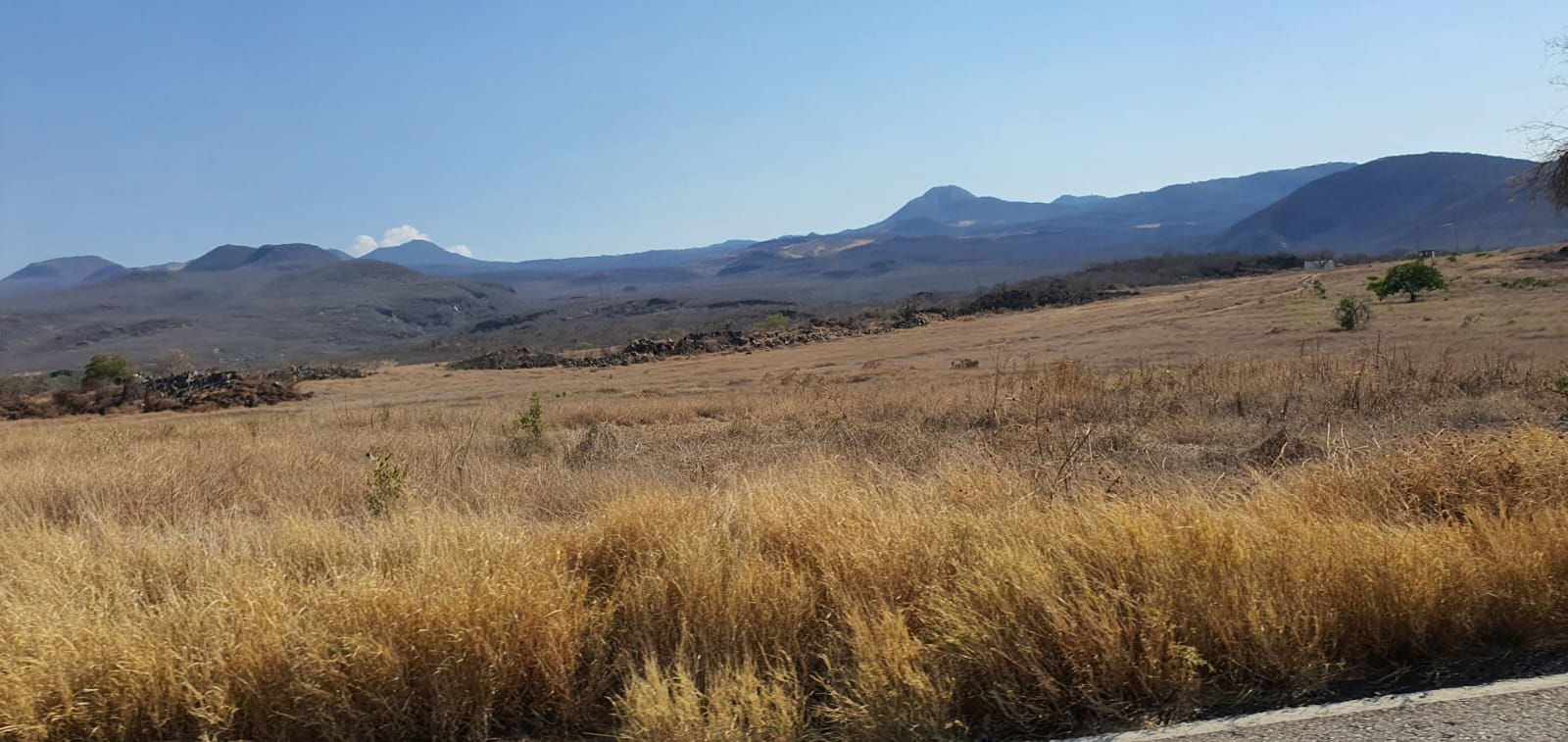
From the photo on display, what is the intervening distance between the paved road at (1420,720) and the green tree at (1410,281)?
1599 inches

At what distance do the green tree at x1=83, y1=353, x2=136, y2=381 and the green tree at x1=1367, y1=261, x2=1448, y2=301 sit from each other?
52888 millimetres

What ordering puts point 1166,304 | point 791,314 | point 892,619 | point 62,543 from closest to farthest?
point 892,619 < point 62,543 < point 1166,304 < point 791,314

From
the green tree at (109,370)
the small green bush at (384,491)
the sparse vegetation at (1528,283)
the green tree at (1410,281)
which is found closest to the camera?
the small green bush at (384,491)

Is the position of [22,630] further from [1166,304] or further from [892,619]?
[1166,304]

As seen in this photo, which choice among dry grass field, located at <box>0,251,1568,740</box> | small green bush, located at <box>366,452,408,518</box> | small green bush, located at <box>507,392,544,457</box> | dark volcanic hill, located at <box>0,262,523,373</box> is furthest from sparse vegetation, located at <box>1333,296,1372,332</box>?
dark volcanic hill, located at <box>0,262,523,373</box>

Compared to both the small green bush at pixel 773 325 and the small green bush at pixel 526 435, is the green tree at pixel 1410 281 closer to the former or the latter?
the small green bush at pixel 773 325

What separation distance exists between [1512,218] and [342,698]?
680 ft

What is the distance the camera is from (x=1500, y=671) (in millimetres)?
3648

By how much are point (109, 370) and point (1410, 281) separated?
183 feet

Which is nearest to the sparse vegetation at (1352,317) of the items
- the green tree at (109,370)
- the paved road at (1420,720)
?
Result: the paved road at (1420,720)

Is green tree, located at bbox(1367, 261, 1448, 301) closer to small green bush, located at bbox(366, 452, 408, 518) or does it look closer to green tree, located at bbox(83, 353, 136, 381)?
small green bush, located at bbox(366, 452, 408, 518)

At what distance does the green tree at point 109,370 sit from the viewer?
39338 millimetres

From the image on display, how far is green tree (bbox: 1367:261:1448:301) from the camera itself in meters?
37.5

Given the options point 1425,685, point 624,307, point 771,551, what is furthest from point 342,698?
point 624,307
